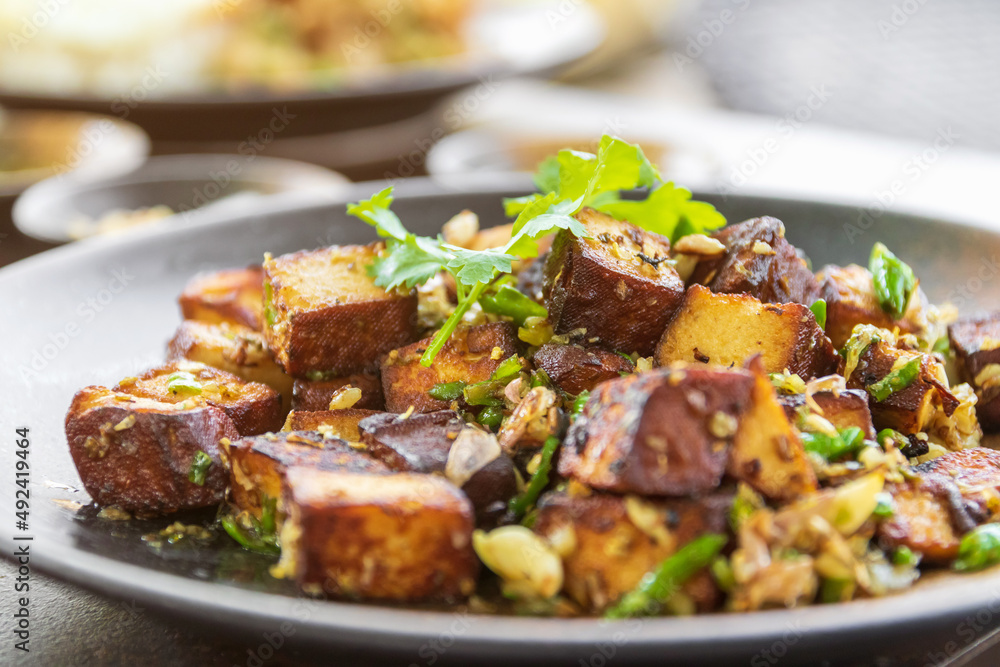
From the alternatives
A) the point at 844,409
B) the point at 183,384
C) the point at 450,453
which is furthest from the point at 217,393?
the point at 844,409

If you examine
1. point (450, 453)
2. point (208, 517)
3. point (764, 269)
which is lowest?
point (208, 517)

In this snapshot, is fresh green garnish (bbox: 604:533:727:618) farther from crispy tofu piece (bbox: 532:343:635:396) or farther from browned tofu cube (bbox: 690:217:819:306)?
browned tofu cube (bbox: 690:217:819:306)

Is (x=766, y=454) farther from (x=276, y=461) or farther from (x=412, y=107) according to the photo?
(x=412, y=107)

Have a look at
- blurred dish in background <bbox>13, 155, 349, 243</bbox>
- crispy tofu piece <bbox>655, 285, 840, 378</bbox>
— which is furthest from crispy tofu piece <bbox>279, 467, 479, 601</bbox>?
blurred dish in background <bbox>13, 155, 349, 243</bbox>

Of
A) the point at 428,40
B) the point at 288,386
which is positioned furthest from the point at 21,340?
the point at 428,40

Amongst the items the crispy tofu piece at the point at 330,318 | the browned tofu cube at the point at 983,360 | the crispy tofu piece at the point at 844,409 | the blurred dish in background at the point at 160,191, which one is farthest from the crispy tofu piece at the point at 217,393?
the blurred dish in background at the point at 160,191

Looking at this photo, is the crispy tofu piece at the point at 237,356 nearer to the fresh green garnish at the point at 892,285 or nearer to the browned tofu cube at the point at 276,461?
the browned tofu cube at the point at 276,461
